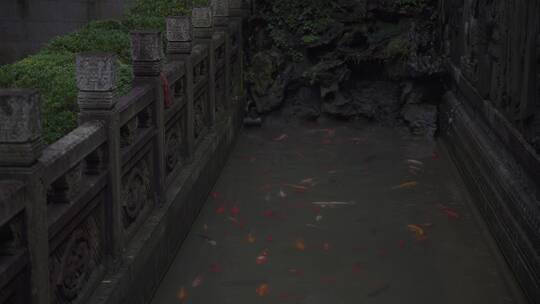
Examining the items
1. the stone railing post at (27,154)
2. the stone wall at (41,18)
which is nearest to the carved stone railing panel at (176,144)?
the stone railing post at (27,154)

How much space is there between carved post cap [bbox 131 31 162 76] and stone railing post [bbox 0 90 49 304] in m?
2.93

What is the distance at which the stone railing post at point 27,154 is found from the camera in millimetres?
4082

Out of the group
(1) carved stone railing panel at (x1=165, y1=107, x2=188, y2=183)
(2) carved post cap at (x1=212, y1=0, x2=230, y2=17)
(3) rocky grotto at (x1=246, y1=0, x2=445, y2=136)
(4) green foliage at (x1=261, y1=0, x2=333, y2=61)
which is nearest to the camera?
(1) carved stone railing panel at (x1=165, y1=107, x2=188, y2=183)

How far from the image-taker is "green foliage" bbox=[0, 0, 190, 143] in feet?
22.5

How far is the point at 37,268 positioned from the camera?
4277mm

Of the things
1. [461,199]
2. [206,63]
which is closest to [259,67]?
[206,63]

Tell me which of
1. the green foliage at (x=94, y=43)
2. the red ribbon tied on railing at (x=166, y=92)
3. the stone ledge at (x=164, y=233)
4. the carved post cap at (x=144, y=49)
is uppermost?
the carved post cap at (x=144, y=49)

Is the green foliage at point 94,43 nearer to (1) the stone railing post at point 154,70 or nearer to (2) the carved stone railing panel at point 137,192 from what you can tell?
(1) the stone railing post at point 154,70

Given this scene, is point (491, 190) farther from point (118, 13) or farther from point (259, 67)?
point (118, 13)

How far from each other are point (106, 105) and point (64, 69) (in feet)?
7.42

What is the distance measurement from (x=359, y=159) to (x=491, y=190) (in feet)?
10.4

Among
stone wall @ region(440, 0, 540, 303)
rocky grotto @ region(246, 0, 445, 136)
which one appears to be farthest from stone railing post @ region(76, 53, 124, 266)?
rocky grotto @ region(246, 0, 445, 136)

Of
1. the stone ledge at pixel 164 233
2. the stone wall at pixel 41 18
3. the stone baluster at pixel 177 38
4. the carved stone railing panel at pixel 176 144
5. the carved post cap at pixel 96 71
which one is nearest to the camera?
the carved post cap at pixel 96 71

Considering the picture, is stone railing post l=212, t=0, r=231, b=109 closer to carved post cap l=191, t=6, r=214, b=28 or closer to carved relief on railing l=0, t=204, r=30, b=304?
carved post cap l=191, t=6, r=214, b=28
